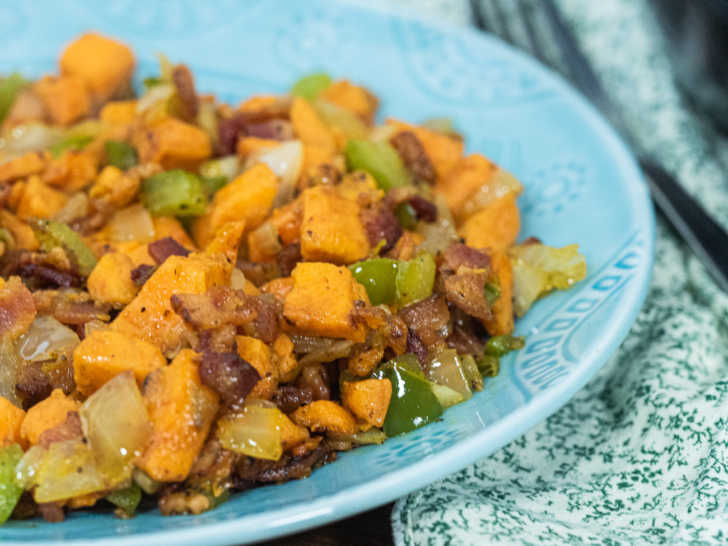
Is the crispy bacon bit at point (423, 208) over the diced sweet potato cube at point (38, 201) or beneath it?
beneath

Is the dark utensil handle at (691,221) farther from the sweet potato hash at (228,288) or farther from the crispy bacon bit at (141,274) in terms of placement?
the crispy bacon bit at (141,274)

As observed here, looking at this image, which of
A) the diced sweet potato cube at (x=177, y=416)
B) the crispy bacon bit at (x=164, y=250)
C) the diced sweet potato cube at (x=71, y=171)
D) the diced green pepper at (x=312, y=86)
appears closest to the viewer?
the diced sweet potato cube at (x=177, y=416)

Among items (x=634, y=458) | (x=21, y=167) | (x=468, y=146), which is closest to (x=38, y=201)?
(x=21, y=167)

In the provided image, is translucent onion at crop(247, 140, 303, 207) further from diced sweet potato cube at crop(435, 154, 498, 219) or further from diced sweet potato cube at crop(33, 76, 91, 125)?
diced sweet potato cube at crop(33, 76, 91, 125)

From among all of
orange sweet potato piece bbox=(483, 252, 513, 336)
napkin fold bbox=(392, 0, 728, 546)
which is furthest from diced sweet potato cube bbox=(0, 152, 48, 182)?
napkin fold bbox=(392, 0, 728, 546)

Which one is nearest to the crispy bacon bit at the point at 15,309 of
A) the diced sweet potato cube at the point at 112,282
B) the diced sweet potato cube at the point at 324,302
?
the diced sweet potato cube at the point at 112,282
